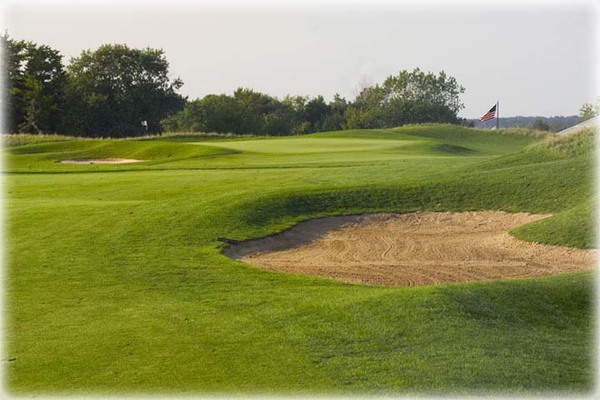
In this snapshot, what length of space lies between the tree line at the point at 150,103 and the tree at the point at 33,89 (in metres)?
0.08

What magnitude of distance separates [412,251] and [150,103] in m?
71.6

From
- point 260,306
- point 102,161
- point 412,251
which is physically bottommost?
point 412,251

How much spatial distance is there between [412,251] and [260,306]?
6.63 metres

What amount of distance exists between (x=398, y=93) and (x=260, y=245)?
81.4 m

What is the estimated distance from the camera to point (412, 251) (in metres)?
17.0

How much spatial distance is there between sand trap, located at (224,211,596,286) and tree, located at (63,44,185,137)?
6138cm

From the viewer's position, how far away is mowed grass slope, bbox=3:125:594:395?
829cm

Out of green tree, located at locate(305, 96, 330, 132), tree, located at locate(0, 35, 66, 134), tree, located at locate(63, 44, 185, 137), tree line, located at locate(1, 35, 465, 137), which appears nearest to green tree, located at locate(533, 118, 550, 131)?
tree line, located at locate(1, 35, 465, 137)

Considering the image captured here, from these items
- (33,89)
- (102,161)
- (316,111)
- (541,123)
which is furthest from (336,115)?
(102,161)

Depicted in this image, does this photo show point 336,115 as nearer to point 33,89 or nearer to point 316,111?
point 316,111

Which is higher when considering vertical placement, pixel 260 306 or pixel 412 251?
pixel 260 306

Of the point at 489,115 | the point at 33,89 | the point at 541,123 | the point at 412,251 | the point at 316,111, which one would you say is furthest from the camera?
the point at 316,111

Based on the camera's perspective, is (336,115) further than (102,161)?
Yes

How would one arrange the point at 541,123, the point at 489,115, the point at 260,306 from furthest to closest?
the point at 541,123 → the point at 489,115 → the point at 260,306
